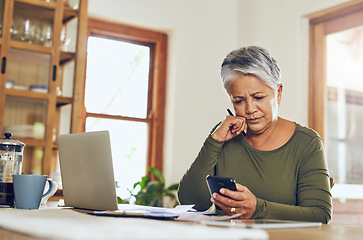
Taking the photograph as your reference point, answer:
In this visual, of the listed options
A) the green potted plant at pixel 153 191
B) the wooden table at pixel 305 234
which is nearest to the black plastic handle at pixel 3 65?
the green potted plant at pixel 153 191

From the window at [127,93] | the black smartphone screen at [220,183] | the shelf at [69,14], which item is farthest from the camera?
the window at [127,93]

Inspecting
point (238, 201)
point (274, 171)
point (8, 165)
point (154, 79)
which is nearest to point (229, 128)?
point (274, 171)

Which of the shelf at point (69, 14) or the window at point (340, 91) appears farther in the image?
the window at point (340, 91)

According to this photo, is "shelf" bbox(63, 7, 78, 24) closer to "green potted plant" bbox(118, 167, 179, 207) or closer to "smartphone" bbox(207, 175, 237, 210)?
"green potted plant" bbox(118, 167, 179, 207)

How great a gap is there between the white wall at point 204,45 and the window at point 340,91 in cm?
10

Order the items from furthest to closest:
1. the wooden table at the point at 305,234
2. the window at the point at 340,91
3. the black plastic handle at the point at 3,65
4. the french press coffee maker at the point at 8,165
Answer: the window at the point at 340,91 < the black plastic handle at the point at 3,65 < the french press coffee maker at the point at 8,165 < the wooden table at the point at 305,234

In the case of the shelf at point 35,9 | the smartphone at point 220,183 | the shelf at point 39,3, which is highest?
the shelf at point 39,3

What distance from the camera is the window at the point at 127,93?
3.76 m

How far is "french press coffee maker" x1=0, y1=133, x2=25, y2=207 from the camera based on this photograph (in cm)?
148

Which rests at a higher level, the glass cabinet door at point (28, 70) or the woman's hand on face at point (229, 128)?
the glass cabinet door at point (28, 70)

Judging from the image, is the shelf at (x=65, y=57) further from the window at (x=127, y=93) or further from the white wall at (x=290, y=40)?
the white wall at (x=290, y=40)

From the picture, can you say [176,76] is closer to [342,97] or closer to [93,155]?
[342,97]

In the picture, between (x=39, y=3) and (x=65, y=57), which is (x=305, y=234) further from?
(x=39, y=3)

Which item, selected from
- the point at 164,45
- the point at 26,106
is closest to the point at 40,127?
the point at 26,106
